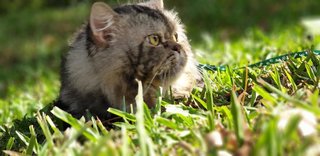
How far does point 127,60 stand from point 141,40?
0.12m

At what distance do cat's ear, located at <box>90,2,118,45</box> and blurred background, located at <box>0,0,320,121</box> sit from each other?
5.00 ft

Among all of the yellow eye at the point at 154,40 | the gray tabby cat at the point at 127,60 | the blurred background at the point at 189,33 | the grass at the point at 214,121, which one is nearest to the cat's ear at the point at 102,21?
the gray tabby cat at the point at 127,60

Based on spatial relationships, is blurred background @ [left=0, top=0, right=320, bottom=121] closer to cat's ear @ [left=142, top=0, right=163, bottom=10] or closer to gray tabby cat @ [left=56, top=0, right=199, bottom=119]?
cat's ear @ [left=142, top=0, right=163, bottom=10]

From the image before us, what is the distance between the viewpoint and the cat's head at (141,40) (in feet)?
9.57

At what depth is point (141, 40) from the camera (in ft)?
9.73

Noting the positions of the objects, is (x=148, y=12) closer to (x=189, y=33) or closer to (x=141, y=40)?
(x=141, y=40)

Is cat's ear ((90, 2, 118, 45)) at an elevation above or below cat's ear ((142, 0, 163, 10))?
below

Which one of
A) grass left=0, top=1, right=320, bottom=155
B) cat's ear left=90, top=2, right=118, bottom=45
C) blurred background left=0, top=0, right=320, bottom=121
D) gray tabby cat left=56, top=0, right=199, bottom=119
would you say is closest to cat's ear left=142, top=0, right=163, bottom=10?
gray tabby cat left=56, top=0, right=199, bottom=119

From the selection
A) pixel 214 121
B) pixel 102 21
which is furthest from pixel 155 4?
pixel 214 121

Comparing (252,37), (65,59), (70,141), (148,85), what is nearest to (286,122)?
(70,141)

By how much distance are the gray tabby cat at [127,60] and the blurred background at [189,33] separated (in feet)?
4.54

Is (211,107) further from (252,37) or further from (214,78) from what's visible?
(252,37)

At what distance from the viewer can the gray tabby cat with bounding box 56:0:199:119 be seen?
2.92 metres

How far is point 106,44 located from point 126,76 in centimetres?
20
